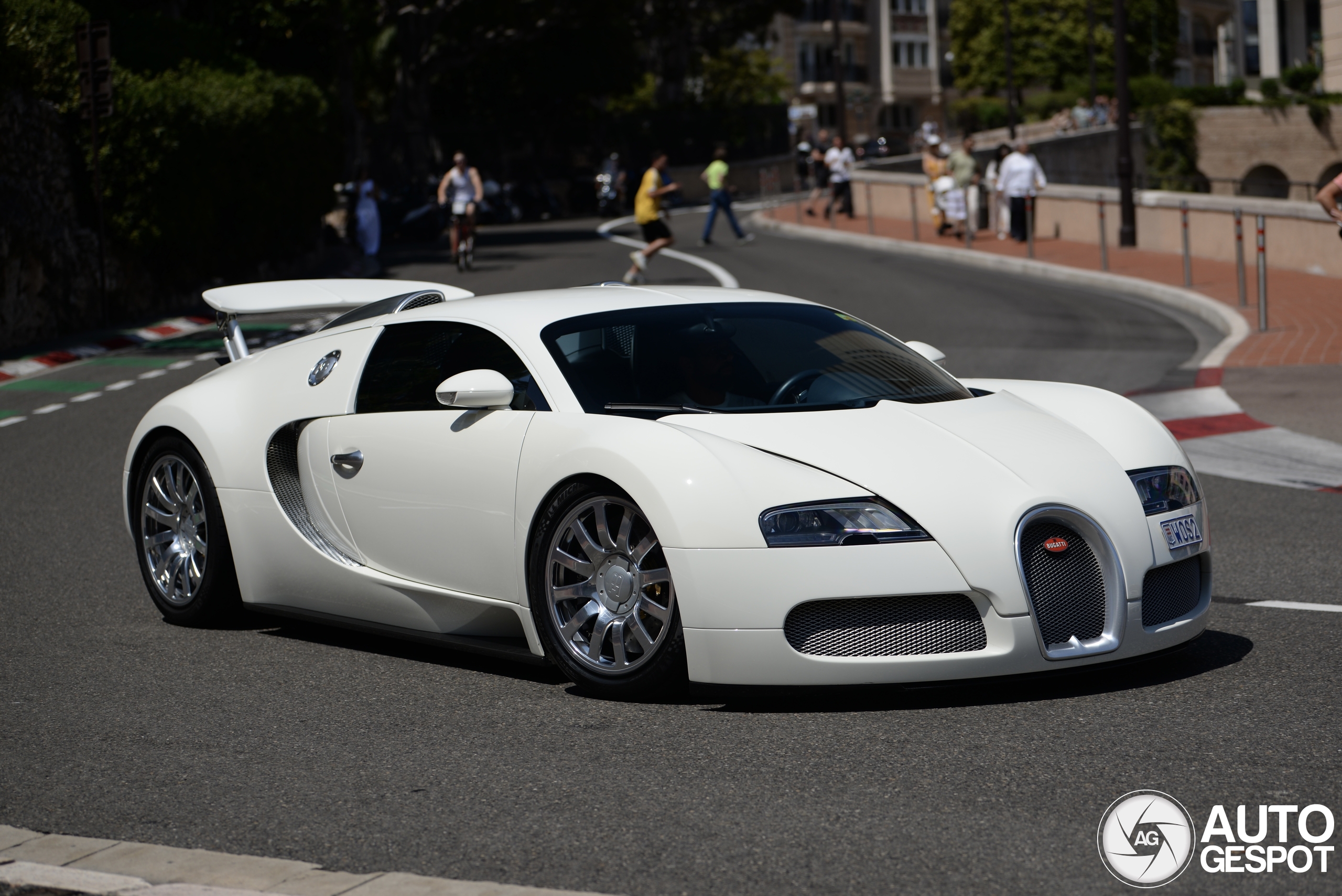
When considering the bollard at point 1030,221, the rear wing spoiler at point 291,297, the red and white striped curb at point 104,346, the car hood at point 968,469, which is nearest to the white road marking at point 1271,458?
the car hood at point 968,469

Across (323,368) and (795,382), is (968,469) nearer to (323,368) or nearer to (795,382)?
(795,382)

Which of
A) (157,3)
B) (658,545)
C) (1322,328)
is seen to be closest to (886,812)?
(658,545)

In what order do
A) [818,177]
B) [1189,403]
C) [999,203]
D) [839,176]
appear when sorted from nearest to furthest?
[1189,403] → [999,203] → [839,176] → [818,177]

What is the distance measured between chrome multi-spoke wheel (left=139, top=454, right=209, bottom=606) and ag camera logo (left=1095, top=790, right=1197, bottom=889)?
396 cm

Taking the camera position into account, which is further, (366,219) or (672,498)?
(366,219)

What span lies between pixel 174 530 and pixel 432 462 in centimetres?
163

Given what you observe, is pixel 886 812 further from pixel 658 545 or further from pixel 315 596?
pixel 315 596

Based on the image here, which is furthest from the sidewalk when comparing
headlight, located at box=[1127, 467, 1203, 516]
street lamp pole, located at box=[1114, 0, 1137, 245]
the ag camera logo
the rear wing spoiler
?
the ag camera logo

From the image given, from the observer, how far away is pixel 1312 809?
12.9ft

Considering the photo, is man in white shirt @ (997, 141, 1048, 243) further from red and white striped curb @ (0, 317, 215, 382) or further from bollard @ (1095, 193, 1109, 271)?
red and white striped curb @ (0, 317, 215, 382)

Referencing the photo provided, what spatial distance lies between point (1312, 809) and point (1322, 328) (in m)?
13.9

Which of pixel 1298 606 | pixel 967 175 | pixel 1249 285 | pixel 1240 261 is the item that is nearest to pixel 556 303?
pixel 1298 606

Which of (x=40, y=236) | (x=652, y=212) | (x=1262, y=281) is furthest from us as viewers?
(x=652, y=212)

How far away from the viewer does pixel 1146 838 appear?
3820 mm
